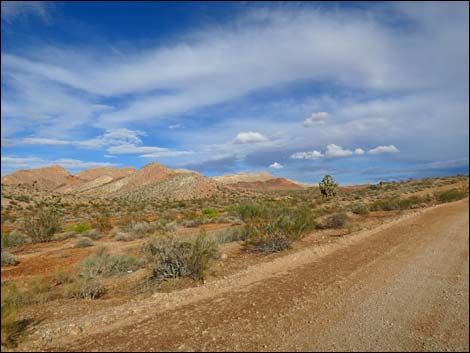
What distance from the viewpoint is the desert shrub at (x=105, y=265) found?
12219mm

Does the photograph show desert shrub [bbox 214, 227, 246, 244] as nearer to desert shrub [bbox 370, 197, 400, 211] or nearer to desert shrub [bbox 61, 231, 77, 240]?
desert shrub [bbox 61, 231, 77, 240]

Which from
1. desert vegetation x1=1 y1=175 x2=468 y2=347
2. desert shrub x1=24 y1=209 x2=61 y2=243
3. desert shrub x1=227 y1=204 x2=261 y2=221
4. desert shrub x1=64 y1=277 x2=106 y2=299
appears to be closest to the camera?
Answer: desert vegetation x1=1 y1=175 x2=468 y2=347

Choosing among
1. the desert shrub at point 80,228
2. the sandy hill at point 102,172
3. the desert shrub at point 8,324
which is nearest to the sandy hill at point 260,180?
the sandy hill at point 102,172

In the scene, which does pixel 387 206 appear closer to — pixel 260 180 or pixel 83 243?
pixel 83 243

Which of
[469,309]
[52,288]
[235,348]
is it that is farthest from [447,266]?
[52,288]

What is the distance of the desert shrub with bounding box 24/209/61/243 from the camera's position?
51.6 feet

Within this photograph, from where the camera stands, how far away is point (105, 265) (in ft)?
43.1

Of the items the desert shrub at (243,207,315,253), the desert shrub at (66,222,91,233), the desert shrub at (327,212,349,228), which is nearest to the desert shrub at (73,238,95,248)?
the desert shrub at (66,222,91,233)

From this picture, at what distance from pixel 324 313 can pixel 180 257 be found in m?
5.55

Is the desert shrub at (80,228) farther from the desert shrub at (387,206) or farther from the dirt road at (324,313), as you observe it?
the desert shrub at (387,206)

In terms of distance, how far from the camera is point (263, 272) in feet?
37.0

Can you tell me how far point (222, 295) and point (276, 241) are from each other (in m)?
7.60

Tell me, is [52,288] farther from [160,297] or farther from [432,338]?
[432,338]

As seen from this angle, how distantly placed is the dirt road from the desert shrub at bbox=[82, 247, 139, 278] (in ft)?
16.9
